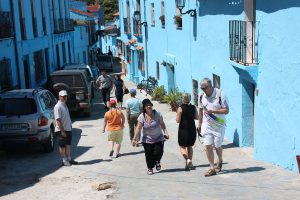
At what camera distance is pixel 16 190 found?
8.66 meters

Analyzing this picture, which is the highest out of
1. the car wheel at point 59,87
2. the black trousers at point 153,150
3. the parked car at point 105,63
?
the car wheel at point 59,87

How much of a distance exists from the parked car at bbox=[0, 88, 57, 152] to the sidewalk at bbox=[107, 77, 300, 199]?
207 centimetres

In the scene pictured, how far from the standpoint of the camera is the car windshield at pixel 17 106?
1155 cm

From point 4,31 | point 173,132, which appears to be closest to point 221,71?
point 173,132

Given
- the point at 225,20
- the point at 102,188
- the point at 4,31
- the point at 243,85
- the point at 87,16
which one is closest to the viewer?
the point at 102,188

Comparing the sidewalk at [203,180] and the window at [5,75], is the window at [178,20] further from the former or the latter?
the sidewalk at [203,180]

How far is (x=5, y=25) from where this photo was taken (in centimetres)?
1689

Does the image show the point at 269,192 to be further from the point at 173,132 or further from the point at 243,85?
the point at 173,132

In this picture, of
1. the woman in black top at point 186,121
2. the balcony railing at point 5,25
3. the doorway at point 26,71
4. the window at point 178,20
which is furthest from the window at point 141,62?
the woman in black top at point 186,121

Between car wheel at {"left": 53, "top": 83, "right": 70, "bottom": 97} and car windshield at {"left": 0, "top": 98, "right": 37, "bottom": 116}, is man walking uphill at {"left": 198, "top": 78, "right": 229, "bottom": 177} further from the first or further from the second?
car wheel at {"left": 53, "top": 83, "right": 70, "bottom": 97}

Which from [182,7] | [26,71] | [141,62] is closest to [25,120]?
[182,7]

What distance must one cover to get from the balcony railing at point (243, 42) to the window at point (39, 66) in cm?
1217

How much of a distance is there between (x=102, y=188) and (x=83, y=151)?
3896 millimetres

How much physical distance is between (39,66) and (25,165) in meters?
12.4
